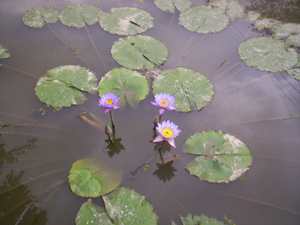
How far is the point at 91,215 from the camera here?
7.58 ft

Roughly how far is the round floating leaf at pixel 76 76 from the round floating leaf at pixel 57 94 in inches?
2.2

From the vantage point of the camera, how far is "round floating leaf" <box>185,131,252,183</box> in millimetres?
2592

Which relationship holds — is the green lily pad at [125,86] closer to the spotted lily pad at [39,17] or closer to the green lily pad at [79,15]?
the green lily pad at [79,15]

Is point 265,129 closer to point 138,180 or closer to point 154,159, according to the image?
point 154,159

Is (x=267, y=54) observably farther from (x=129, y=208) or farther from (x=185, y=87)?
(x=129, y=208)

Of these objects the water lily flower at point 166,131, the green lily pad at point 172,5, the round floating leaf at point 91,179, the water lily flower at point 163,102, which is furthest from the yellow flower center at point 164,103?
the green lily pad at point 172,5

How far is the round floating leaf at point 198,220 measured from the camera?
7.76 ft

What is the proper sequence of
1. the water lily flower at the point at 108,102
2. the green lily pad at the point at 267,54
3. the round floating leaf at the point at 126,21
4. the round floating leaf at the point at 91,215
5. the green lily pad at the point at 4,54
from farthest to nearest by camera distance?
the round floating leaf at the point at 126,21, the green lily pad at the point at 267,54, the green lily pad at the point at 4,54, the water lily flower at the point at 108,102, the round floating leaf at the point at 91,215

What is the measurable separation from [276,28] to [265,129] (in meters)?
1.59

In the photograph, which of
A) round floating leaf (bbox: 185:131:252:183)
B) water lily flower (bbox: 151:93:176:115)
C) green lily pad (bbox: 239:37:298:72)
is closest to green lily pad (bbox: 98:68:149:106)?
water lily flower (bbox: 151:93:176:115)

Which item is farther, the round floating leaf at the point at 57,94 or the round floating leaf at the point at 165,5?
the round floating leaf at the point at 165,5

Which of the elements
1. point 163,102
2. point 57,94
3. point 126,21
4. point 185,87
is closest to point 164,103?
point 163,102

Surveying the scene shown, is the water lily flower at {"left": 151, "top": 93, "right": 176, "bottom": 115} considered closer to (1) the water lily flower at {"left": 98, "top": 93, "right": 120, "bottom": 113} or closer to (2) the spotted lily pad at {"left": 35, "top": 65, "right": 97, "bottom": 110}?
(1) the water lily flower at {"left": 98, "top": 93, "right": 120, "bottom": 113}

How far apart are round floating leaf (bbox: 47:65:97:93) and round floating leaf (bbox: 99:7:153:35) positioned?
0.76 meters
